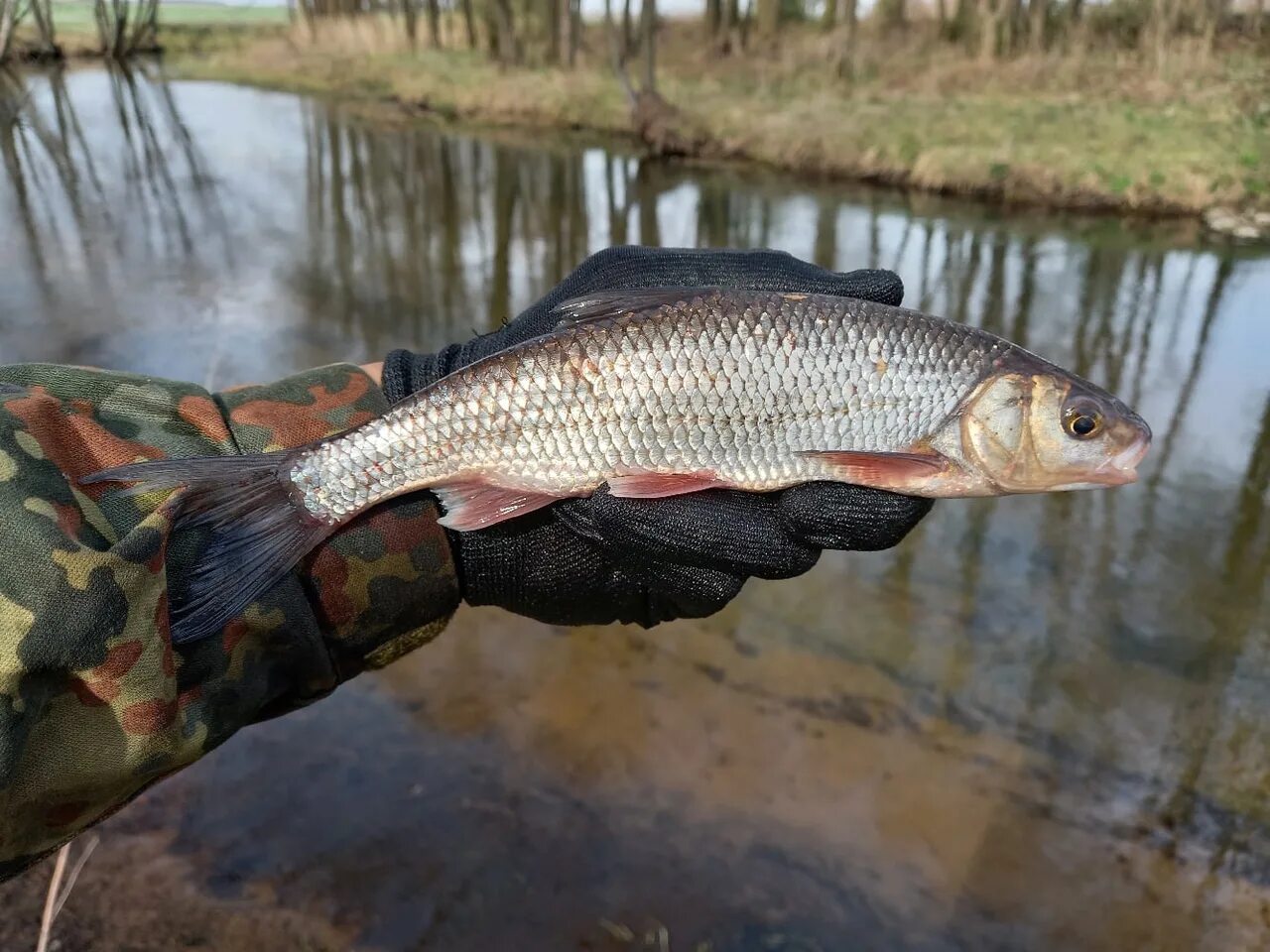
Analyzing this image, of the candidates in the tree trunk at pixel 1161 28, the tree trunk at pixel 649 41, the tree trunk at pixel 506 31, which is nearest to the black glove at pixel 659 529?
the tree trunk at pixel 649 41

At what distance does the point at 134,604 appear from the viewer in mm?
1905

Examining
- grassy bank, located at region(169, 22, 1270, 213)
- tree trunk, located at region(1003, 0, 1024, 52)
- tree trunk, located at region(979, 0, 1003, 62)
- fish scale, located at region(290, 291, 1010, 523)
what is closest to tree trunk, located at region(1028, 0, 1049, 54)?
tree trunk, located at region(1003, 0, 1024, 52)

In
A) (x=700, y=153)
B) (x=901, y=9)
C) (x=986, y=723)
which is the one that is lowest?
(x=986, y=723)

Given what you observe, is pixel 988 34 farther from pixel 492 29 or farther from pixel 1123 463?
pixel 1123 463

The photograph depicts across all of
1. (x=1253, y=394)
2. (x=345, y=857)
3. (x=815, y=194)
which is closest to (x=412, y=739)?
(x=345, y=857)

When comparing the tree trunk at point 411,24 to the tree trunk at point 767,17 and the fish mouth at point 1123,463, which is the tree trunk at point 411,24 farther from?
the fish mouth at point 1123,463

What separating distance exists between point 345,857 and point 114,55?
47.4 metres

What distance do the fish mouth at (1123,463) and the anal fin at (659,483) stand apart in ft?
3.91

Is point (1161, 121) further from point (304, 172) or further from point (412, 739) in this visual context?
point (412, 739)

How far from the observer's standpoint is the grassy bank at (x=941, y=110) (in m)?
16.5

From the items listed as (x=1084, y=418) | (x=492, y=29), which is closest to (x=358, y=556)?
(x=1084, y=418)

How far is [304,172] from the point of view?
18797 millimetres

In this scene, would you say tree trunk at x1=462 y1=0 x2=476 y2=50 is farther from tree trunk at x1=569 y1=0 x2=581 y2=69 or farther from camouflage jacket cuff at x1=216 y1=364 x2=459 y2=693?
camouflage jacket cuff at x1=216 y1=364 x2=459 y2=693

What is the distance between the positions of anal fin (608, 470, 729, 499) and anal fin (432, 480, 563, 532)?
0.70ft
